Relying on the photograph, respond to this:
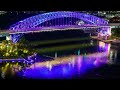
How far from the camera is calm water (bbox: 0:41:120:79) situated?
5.21 metres

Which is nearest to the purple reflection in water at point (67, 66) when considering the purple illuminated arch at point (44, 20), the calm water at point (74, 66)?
the calm water at point (74, 66)

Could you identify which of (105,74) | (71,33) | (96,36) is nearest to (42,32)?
(71,33)

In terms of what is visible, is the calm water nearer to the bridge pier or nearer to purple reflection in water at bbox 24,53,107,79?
purple reflection in water at bbox 24,53,107,79

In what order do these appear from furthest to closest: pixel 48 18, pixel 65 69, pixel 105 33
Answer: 1. pixel 105 33
2. pixel 48 18
3. pixel 65 69

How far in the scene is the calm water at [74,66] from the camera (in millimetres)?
5207

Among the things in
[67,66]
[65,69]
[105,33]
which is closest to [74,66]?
[67,66]

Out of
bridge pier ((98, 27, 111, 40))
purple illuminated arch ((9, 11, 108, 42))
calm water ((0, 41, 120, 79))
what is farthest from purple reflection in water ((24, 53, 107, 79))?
purple illuminated arch ((9, 11, 108, 42))

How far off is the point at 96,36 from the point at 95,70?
1.03 metres

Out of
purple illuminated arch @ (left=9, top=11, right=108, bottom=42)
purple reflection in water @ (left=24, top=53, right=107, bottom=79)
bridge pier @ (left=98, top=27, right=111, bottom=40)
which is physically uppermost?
purple illuminated arch @ (left=9, top=11, right=108, bottom=42)

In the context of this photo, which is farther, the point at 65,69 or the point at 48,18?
the point at 48,18

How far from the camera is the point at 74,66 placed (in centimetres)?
619

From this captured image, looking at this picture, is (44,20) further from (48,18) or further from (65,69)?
(65,69)

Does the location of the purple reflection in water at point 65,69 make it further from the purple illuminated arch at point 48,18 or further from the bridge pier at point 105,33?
the purple illuminated arch at point 48,18
